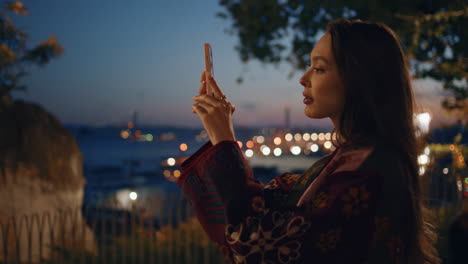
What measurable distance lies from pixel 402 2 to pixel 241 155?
8266 mm

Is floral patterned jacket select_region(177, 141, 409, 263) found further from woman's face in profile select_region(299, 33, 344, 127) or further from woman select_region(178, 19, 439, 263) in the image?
woman's face in profile select_region(299, 33, 344, 127)

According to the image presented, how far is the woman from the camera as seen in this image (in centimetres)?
118

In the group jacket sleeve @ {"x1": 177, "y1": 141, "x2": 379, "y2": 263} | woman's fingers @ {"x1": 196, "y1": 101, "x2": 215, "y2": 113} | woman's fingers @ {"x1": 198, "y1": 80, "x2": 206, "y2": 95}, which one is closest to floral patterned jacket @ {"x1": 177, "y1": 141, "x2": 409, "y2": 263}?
jacket sleeve @ {"x1": 177, "y1": 141, "x2": 379, "y2": 263}

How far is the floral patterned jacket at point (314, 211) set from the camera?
1.18 m

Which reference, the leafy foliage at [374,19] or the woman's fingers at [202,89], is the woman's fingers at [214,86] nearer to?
the woman's fingers at [202,89]

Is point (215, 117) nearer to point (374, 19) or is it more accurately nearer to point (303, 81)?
point (303, 81)

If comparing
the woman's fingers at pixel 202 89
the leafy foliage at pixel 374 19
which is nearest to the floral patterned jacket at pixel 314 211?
the woman's fingers at pixel 202 89

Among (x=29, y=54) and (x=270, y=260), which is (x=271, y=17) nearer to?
(x=29, y=54)

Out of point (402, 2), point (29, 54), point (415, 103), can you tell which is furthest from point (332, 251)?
point (402, 2)

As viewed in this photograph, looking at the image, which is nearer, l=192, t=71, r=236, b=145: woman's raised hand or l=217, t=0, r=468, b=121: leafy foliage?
l=192, t=71, r=236, b=145: woman's raised hand

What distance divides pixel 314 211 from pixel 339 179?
130 millimetres

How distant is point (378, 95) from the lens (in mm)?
1358

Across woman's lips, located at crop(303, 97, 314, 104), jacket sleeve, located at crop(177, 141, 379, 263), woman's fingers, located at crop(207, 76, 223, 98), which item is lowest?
jacket sleeve, located at crop(177, 141, 379, 263)

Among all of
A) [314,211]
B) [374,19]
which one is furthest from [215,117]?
[374,19]
